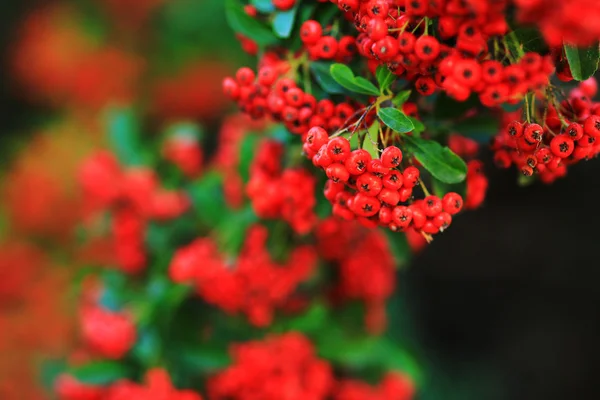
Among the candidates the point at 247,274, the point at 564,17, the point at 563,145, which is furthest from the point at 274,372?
the point at 564,17

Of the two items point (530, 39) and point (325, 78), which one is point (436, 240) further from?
point (530, 39)

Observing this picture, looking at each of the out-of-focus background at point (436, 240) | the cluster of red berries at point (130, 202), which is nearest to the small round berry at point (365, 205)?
the cluster of red berries at point (130, 202)

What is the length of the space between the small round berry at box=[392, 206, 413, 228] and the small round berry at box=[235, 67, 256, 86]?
468mm

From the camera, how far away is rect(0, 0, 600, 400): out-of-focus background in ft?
12.6

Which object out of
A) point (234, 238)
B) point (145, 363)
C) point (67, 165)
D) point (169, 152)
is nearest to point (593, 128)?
point (234, 238)

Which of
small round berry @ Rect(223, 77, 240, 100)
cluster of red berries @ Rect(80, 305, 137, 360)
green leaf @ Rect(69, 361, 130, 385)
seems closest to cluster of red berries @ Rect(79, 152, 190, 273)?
cluster of red berries @ Rect(80, 305, 137, 360)

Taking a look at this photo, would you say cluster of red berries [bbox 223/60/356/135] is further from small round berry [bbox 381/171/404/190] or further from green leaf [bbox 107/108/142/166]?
green leaf [bbox 107/108/142/166]

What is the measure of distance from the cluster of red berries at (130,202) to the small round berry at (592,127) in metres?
1.57

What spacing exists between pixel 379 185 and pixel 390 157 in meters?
0.05

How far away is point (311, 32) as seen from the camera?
1287 millimetres

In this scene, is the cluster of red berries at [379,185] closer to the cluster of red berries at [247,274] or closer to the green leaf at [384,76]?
the green leaf at [384,76]

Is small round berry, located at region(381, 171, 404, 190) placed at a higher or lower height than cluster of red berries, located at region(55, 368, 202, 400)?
lower

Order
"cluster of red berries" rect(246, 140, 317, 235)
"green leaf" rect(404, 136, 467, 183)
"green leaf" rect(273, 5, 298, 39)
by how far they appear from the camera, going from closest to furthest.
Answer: "green leaf" rect(404, 136, 467, 183) < "green leaf" rect(273, 5, 298, 39) < "cluster of red berries" rect(246, 140, 317, 235)

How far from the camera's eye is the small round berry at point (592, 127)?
3.75ft
